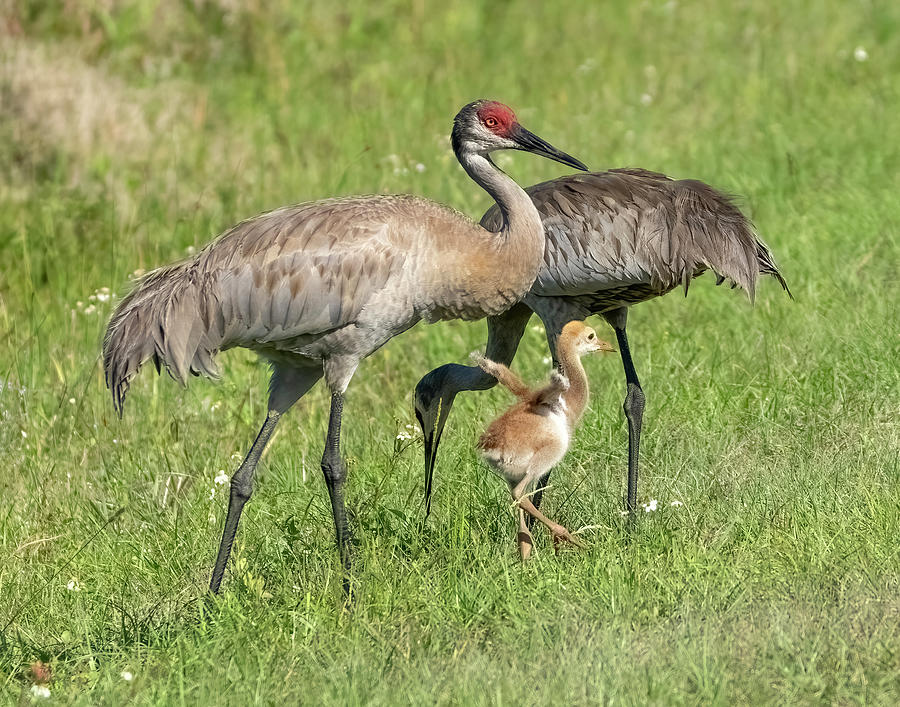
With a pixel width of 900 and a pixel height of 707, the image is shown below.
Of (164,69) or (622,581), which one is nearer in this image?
(622,581)

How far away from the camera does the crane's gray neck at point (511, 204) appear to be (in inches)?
207

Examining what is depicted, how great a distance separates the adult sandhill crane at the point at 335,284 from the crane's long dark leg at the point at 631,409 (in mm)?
1052

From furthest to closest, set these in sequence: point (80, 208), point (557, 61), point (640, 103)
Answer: point (557, 61) < point (640, 103) < point (80, 208)

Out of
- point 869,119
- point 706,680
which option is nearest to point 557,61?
point 869,119

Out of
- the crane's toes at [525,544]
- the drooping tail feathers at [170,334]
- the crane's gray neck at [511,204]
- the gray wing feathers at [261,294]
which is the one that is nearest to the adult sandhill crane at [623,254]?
the crane's toes at [525,544]

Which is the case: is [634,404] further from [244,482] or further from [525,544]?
[244,482]

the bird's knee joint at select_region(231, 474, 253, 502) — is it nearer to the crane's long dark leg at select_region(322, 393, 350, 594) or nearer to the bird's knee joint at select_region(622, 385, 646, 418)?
the crane's long dark leg at select_region(322, 393, 350, 594)

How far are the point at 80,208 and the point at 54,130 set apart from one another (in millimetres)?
1127

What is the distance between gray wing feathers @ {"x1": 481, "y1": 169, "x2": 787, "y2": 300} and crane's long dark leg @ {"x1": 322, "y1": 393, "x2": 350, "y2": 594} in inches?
48.8

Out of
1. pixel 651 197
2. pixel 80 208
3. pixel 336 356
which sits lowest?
pixel 80 208

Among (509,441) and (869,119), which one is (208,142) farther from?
(509,441)

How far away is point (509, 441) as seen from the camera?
5227 millimetres

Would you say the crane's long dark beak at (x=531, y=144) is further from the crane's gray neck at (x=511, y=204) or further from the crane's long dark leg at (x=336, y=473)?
the crane's long dark leg at (x=336, y=473)

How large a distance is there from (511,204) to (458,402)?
1925 mm
